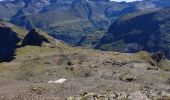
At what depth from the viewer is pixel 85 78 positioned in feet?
382

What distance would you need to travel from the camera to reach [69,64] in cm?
14275

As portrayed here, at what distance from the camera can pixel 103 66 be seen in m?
135

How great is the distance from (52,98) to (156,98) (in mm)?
21668

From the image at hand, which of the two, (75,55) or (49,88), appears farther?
(75,55)

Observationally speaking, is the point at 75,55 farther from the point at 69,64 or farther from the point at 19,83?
the point at 19,83

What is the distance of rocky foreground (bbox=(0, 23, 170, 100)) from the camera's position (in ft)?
297

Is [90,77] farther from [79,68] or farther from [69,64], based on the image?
[69,64]

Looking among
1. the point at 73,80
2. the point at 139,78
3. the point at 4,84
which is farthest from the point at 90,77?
the point at 4,84

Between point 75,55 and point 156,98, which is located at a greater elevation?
point 156,98

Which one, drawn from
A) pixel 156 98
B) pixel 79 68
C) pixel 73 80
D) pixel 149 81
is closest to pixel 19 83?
pixel 73 80

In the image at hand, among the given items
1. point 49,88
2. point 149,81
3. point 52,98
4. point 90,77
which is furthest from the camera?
point 90,77

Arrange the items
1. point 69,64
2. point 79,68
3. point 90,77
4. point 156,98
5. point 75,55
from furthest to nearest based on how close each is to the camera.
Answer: point 75,55 → point 69,64 → point 79,68 → point 90,77 → point 156,98

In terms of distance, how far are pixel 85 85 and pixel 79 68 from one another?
27.0 meters

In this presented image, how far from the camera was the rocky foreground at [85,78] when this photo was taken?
3565 inches
